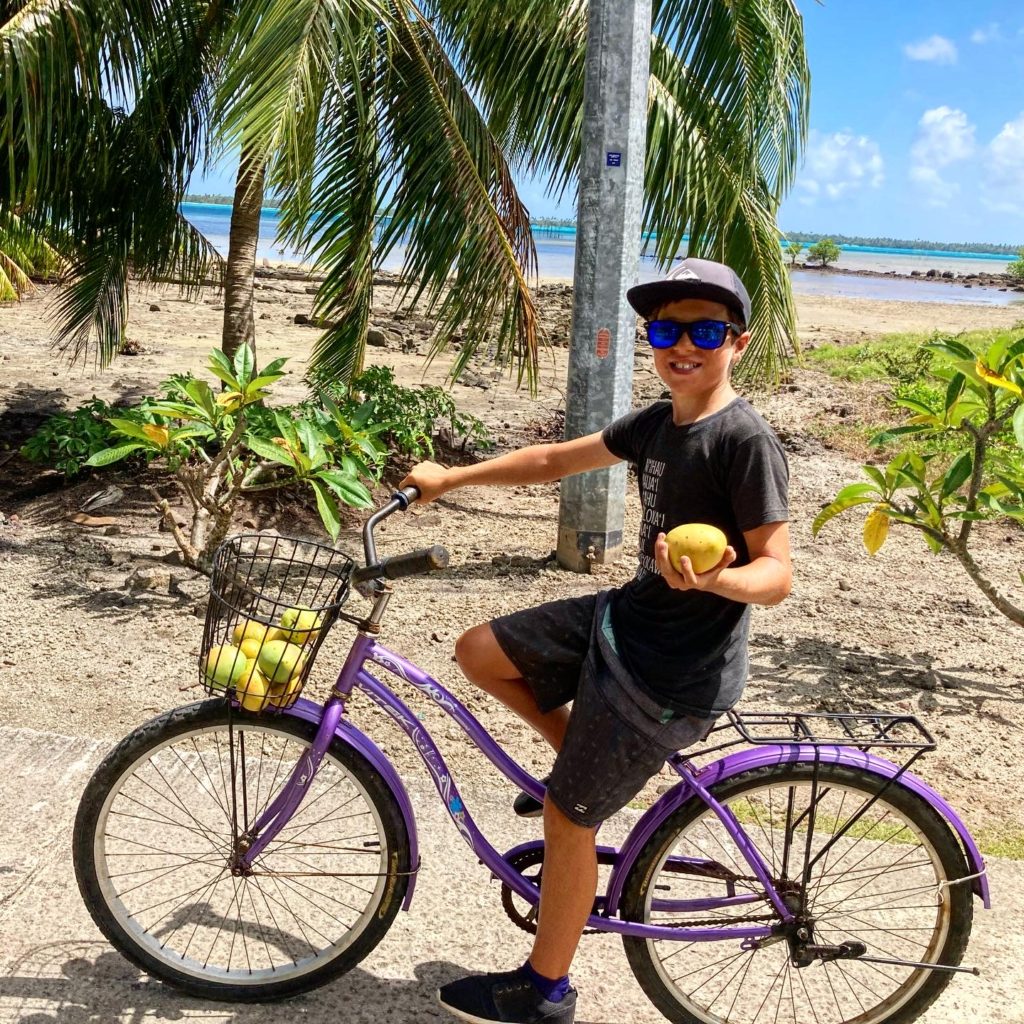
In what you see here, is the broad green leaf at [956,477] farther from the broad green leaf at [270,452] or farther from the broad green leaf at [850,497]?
the broad green leaf at [270,452]

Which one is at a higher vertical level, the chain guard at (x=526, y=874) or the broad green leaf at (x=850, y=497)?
the broad green leaf at (x=850, y=497)

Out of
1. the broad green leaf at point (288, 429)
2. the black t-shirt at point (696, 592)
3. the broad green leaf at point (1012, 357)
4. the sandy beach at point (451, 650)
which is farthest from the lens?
the broad green leaf at point (288, 429)

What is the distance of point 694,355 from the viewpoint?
230 cm

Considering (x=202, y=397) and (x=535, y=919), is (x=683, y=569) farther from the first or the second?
(x=202, y=397)

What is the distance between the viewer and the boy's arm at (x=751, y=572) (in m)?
1.98

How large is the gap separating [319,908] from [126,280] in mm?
6077

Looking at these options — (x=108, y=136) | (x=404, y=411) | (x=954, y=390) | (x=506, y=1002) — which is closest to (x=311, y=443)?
(x=954, y=390)

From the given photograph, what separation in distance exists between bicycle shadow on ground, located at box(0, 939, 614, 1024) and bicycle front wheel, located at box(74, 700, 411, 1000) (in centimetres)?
5

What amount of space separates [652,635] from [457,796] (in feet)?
2.17

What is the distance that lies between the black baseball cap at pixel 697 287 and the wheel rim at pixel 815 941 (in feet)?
3.62

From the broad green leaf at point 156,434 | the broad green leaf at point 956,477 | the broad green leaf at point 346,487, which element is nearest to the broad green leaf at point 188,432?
the broad green leaf at point 156,434

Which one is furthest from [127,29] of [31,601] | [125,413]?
[31,601]

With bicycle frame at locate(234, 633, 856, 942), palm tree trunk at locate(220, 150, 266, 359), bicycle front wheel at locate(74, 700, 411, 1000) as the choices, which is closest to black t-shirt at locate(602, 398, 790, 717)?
bicycle frame at locate(234, 633, 856, 942)

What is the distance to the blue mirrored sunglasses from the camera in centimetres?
227
